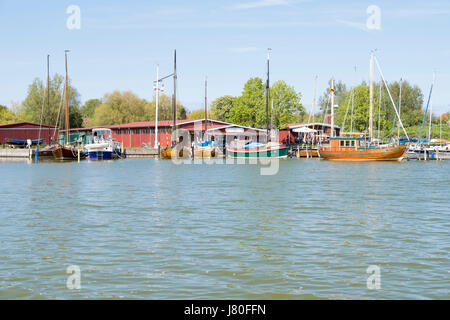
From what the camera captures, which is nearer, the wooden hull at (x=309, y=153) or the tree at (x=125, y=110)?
the wooden hull at (x=309, y=153)

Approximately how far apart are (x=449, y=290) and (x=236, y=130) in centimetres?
8497

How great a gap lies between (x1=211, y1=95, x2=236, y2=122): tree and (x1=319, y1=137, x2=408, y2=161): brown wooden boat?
73839 mm

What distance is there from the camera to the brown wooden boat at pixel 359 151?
68812 mm

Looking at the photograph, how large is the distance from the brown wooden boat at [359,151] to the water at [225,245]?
132 feet

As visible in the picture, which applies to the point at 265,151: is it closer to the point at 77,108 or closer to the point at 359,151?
the point at 359,151

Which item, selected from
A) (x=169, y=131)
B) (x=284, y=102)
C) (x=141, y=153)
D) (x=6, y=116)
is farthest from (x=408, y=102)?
(x=6, y=116)

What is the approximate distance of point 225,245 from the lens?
15633 mm

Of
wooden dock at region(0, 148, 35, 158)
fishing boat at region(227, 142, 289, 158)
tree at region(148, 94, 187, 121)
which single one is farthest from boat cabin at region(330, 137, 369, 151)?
tree at region(148, 94, 187, 121)

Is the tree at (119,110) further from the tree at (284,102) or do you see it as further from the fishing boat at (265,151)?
the fishing boat at (265,151)

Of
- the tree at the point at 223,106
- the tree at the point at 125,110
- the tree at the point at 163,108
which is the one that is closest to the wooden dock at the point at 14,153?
the tree at the point at 125,110

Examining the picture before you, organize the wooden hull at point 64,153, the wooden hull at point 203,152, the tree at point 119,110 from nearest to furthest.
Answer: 1. the wooden hull at point 64,153
2. the wooden hull at point 203,152
3. the tree at point 119,110

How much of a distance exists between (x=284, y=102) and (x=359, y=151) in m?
41.6

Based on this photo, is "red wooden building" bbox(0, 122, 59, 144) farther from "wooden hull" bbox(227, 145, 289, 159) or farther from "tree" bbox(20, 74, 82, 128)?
"wooden hull" bbox(227, 145, 289, 159)
